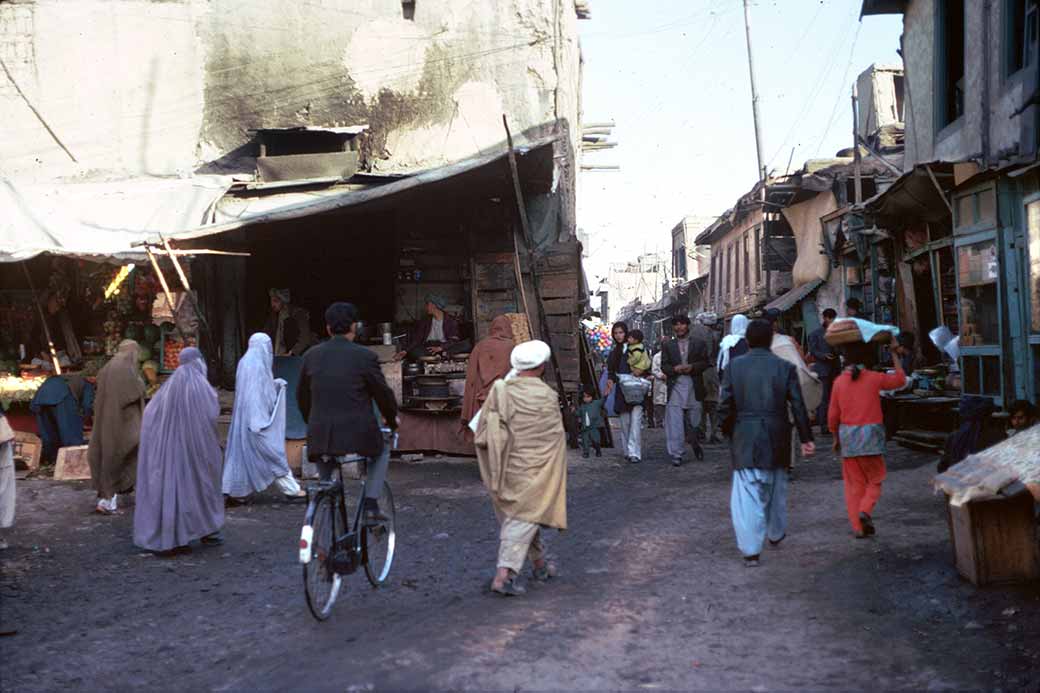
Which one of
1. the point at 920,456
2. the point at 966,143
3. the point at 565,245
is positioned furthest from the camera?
the point at 565,245

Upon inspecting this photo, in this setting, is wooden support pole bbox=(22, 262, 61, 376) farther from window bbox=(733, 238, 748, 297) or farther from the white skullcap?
window bbox=(733, 238, 748, 297)

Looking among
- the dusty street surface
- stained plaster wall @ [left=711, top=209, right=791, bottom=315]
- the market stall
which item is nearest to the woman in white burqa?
the dusty street surface

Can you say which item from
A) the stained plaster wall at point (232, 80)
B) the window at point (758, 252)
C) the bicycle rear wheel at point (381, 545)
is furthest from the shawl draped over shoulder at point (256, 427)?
the window at point (758, 252)

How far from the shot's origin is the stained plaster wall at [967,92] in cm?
980

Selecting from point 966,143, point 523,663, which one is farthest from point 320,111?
point 523,663

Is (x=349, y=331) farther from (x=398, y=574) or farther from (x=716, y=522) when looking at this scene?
(x=716, y=522)

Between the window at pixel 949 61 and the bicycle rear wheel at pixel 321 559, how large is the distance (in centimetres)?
955

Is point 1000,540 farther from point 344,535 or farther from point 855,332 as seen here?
point 344,535

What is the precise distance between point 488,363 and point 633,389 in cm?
301

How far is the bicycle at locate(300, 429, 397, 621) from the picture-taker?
17.4 ft

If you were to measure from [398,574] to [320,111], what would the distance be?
11920 mm

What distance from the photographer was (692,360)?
13.0 m

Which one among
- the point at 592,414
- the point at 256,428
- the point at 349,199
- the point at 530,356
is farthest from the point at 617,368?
the point at 530,356

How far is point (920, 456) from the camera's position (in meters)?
12.2
